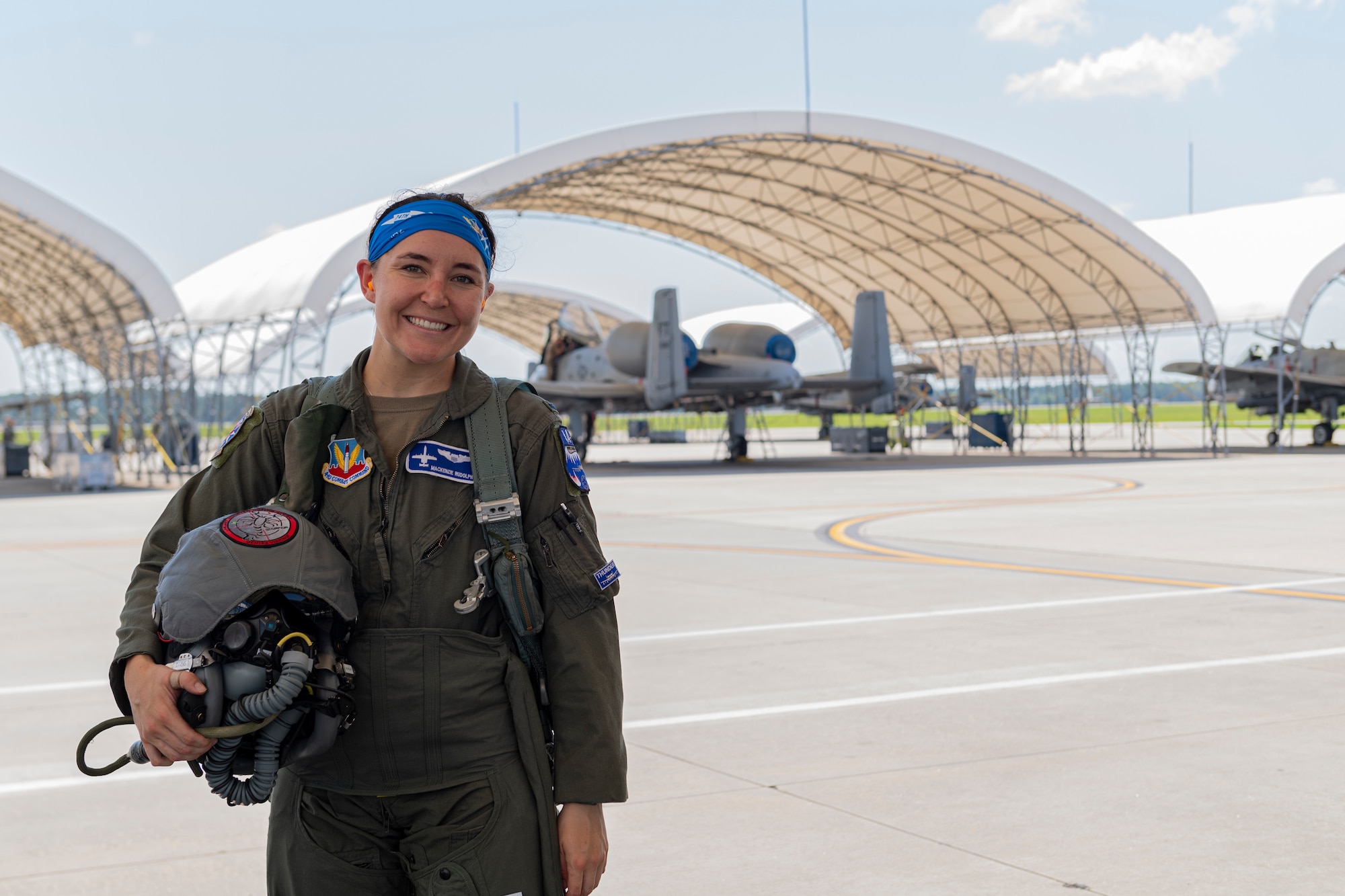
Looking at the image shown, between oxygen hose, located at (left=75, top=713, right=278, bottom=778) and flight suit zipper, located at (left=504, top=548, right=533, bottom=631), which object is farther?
flight suit zipper, located at (left=504, top=548, right=533, bottom=631)

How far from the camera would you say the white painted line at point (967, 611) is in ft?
28.6

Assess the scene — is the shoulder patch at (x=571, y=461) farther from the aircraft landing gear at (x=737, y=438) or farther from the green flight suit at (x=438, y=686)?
the aircraft landing gear at (x=737, y=438)

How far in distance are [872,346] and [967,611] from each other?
2697 cm

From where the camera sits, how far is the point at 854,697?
6680 millimetres

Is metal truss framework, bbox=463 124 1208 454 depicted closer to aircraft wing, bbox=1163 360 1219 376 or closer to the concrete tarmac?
aircraft wing, bbox=1163 360 1219 376

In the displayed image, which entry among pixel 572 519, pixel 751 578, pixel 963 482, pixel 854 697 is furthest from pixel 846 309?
pixel 572 519

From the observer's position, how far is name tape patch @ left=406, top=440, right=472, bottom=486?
7.73ft

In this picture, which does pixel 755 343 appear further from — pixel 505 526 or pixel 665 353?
pixel 505 526

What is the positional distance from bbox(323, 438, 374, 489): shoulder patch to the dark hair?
0.43 metres

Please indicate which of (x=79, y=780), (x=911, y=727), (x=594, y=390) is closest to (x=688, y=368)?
(x=594, y=390)

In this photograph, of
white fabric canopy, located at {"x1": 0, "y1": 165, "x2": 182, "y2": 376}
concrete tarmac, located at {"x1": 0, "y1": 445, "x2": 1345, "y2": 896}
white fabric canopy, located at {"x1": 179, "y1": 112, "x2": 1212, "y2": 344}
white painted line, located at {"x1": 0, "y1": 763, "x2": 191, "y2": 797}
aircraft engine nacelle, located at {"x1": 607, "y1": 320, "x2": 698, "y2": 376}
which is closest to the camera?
concrete tarmac, located at {"x1": 0, "y1": 445, "x2": 1345, "y2": 896}

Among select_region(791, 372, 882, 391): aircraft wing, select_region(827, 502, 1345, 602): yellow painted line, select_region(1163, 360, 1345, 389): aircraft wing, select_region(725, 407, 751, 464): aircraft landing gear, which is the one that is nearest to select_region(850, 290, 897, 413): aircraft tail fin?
select_region(791, 372, 882, 391): aircraft wing

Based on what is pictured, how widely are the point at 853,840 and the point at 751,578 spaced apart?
23.9 ft

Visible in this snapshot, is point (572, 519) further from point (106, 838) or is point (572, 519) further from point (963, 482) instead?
point (963, 482)
